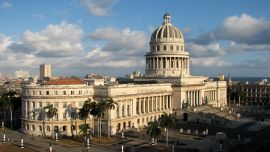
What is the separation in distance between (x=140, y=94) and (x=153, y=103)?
35.5ft

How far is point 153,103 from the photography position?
14038 centimetres

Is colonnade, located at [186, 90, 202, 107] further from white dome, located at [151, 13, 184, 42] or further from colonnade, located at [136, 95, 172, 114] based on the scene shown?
white dome, located at [151, 13, 184, 42]

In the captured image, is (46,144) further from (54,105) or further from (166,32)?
(166,32)

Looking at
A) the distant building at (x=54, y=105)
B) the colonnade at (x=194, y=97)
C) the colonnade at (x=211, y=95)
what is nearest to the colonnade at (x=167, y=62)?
the colonnade at (x=194, y=97)

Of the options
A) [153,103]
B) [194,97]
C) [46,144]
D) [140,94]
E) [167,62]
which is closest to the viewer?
[46,144]

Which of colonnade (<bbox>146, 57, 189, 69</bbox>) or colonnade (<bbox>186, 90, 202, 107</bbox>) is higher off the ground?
colonnade (<bbox>146, 57, 189, 69</bbox>)

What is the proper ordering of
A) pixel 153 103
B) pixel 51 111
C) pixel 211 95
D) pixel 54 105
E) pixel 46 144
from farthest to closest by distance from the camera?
pixel 211 95
pixel 153 103
pixel 54 105
pixel 51 111
pixel 46 144

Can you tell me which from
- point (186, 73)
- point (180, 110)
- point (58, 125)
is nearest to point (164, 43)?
point (186, 73)

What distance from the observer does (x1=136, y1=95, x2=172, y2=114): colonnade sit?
434ft

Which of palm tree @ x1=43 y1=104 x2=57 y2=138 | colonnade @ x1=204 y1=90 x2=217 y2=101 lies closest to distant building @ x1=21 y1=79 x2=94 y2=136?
palm tree @ x1=43 y1=104 x2=57 y2=138

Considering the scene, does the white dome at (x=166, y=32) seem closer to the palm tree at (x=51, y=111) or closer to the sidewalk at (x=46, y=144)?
the palm tree at (x=51, y=111)

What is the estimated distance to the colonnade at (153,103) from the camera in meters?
132

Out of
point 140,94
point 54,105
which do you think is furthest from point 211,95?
point 54,105

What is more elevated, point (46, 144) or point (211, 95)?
point (211, 95)
